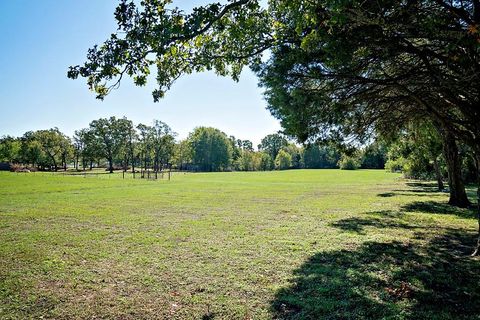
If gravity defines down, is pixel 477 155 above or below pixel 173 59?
below

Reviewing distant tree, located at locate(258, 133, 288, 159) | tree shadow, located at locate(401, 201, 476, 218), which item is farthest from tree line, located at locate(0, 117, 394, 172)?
tree shadow, located at locate(401, 201, 476, 218)

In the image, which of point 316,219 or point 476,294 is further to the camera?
point 316,219

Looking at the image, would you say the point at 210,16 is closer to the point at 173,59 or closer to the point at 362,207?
the point at 173,59

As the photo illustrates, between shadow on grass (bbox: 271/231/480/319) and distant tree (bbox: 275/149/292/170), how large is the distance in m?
111

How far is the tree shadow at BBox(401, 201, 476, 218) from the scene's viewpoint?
1544cm

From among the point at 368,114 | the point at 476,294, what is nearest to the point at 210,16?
the point at 476,294

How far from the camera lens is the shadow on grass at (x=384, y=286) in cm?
491

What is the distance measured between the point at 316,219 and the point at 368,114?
526 centimetres

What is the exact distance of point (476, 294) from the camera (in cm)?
559

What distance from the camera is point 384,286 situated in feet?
19.7

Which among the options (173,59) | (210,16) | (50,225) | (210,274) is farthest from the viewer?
(50,225)

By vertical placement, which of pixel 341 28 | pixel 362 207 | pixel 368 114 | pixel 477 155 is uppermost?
pixel 341 28

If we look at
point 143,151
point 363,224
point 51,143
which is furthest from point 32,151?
point 363,224

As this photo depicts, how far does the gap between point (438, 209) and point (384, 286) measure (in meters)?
13.5
